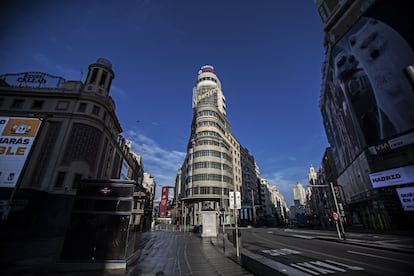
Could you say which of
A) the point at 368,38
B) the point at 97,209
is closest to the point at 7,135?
the point at 97,209

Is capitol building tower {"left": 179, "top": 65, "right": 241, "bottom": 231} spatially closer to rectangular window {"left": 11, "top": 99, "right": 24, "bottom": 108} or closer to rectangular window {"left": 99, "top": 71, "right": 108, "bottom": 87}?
rectangular window {"left": 99, "top": 71, "right": 108, "bottom": 87}

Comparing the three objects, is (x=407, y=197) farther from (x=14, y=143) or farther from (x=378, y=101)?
(x=14, y=143)

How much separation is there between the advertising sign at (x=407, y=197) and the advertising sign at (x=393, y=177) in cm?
94

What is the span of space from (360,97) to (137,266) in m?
37.6

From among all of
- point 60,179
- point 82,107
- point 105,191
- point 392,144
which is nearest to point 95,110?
point 82,107

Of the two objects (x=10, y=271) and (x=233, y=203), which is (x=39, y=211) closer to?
(x=10, y=271)

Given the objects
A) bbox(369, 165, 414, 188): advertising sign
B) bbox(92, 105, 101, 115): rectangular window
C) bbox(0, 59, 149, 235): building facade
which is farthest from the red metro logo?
bbox(369, 165, 414, 188): advertising sign

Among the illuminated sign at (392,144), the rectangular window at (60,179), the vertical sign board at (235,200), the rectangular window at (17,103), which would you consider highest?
the rectangular window at (17,103)

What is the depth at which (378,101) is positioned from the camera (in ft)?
86.8

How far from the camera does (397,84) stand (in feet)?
80.1

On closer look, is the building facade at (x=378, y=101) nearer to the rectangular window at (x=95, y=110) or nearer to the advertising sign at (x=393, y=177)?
the advertising sign at (x=393, y=177)

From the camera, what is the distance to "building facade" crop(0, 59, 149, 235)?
22.0 meters

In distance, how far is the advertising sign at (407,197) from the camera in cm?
2338

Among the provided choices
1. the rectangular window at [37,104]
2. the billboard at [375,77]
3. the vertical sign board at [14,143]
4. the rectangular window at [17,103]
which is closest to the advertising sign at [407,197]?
the billboard at [375,77]
